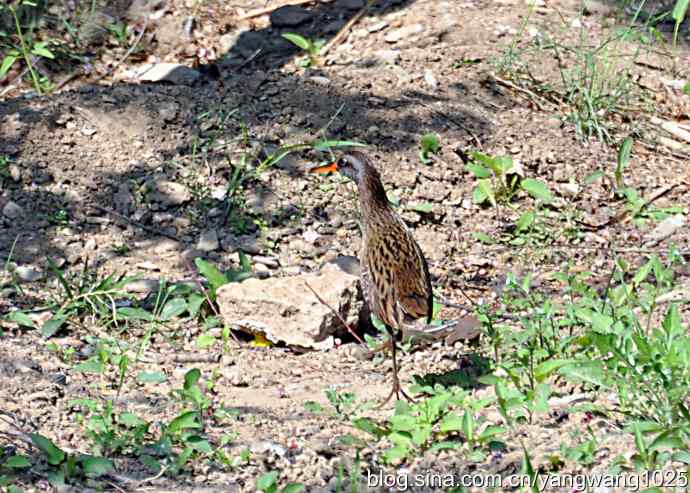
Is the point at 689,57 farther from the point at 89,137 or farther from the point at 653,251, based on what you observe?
the point at 89,137

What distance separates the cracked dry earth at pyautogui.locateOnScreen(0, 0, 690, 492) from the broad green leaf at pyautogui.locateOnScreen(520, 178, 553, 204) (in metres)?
0.18

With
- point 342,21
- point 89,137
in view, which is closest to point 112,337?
point 89,137

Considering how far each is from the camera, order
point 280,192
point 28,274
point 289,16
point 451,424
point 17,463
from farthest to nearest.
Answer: point 289,16 < point 280,192 < point 28,274 < point 451,424 < point 17,463

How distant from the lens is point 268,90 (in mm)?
8219

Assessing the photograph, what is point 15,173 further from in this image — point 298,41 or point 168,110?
point 298,41

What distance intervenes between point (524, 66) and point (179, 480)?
4890 millimetres

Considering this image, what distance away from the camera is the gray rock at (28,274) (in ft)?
21.9

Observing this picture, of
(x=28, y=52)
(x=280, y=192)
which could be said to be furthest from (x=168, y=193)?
(x=28, y=52)

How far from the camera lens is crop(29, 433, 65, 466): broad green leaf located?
15.0ft

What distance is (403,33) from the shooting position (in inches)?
367

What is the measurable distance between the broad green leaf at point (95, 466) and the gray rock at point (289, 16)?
6013mm

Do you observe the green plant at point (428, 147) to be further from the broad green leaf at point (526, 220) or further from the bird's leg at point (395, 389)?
the bird's leg at point (395, 389)

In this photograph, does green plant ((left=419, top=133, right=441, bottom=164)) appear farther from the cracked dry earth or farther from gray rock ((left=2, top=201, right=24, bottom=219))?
gray rock ((left=2, top=201, right=24, bottom=219))

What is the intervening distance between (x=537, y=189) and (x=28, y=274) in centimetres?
307
